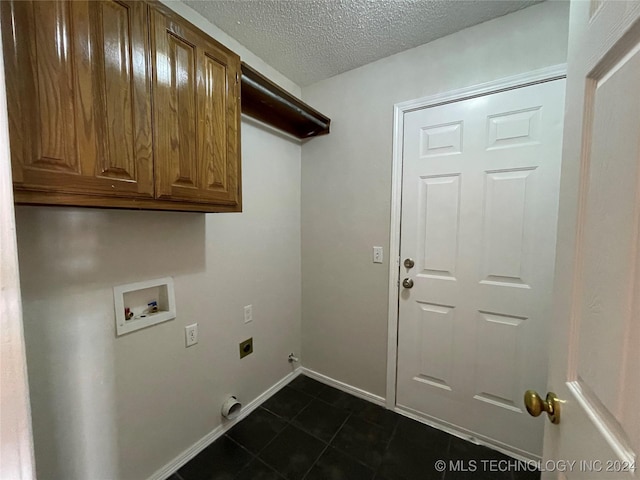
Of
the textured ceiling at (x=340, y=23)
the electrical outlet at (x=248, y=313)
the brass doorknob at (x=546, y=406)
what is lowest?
the electrical outlet at (x=248, y=313)

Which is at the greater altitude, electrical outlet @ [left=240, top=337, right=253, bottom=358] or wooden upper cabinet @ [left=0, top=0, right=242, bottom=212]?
wooden upper cabinet @ [left=0, top=0, right=242, bottom=212]

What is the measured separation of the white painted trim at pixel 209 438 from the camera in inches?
49.8

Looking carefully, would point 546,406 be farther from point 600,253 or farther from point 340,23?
point 340,23

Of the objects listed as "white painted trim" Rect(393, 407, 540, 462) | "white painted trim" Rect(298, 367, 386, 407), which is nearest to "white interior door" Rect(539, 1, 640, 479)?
"white painted trim" Rect(393, 407, 540, 462)

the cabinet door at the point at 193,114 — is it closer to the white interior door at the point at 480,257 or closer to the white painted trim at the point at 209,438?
the white interior door at the point at 480,257

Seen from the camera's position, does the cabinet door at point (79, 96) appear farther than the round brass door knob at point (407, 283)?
No

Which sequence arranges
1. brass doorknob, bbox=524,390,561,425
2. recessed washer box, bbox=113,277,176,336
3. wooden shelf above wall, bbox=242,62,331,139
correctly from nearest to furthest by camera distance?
brass doorknob, bbox=524,390,561,425, recessed washer box, bbox=113,277,176,336, wooden shelf above wall, bbox=242,62,331,139

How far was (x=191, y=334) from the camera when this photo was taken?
4.49 feet

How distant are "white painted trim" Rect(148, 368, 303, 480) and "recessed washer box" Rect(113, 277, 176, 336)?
766mm

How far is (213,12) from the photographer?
1.32 meters

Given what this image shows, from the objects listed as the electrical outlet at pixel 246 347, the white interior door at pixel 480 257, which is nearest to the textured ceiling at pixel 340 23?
the white interior door at pixel 480 257

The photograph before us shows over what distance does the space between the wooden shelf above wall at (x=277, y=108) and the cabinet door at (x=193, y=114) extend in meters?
0.18

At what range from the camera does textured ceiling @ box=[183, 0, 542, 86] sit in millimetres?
1257

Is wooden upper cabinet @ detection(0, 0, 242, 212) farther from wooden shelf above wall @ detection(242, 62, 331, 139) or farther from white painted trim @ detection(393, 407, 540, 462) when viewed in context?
white painted trim @ detection(393, 407, 540, 462)
